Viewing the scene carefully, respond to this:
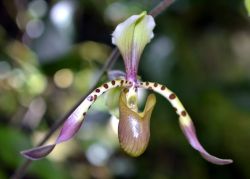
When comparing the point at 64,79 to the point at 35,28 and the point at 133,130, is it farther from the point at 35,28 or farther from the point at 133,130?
the point at 133,130

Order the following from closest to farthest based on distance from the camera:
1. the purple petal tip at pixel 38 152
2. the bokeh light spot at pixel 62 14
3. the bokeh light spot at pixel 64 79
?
1. the purple petal tip at pixel 38 152
2. the bokeh light spot at pixel 62 14
3. the bokeh light spot at pixel 64 79

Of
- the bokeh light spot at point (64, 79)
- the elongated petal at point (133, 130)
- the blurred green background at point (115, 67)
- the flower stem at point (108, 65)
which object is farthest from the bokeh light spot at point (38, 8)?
the elongated petal at point (133, 130)

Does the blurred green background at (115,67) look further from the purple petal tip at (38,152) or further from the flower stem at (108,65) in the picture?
the purple petal tip at (38,152)

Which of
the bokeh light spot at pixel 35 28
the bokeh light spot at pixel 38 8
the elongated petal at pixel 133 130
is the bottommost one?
the elongated petal at pixel 133 130

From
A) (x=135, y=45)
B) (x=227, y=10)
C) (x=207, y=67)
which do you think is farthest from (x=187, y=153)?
(x=135, y=45)

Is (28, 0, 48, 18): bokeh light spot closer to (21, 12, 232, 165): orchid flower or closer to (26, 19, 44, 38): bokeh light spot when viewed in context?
(26, 19, 44, 38): bokeh light spot

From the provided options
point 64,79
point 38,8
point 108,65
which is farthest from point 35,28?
point 108,65

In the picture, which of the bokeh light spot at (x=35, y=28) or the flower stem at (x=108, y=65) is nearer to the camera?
the flower stem at (x=108, y=65)
